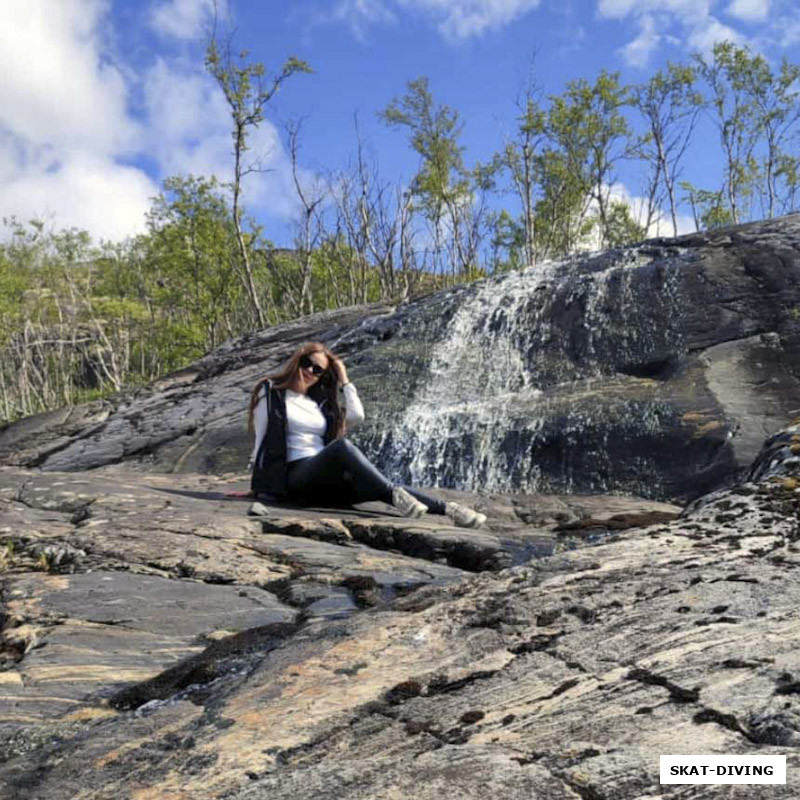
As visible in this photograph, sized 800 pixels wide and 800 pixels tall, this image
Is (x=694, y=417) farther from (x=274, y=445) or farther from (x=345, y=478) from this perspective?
(x=274, y=445)

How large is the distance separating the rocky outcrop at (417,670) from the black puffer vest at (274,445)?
181 cm

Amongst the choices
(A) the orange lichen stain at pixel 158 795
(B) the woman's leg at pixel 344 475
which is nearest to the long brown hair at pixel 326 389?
(B) the woman's leg at pixel 344 475

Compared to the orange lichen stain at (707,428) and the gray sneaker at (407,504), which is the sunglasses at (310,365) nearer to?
the gray sneaker at (407,504)

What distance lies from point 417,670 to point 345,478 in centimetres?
384

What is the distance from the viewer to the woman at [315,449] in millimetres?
6492

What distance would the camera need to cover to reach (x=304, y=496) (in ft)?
22.4

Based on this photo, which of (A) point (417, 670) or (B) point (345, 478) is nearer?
(A) point (417, 670)

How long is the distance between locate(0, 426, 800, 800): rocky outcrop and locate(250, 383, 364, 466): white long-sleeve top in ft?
5.92

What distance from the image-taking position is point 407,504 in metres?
6.38

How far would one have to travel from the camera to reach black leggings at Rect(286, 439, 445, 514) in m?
6.48

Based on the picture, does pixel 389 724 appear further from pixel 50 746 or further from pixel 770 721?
pixel 50 746

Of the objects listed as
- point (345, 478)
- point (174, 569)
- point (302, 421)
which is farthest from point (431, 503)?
point (174, 569)

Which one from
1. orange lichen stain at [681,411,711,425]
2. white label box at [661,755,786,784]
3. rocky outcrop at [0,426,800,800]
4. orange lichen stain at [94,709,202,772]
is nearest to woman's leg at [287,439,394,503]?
rocky outcrop at [0,426,800,800]

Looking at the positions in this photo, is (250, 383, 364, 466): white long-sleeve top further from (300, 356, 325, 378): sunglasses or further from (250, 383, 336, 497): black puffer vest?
(300, 356, 325, 378): sunglasses
